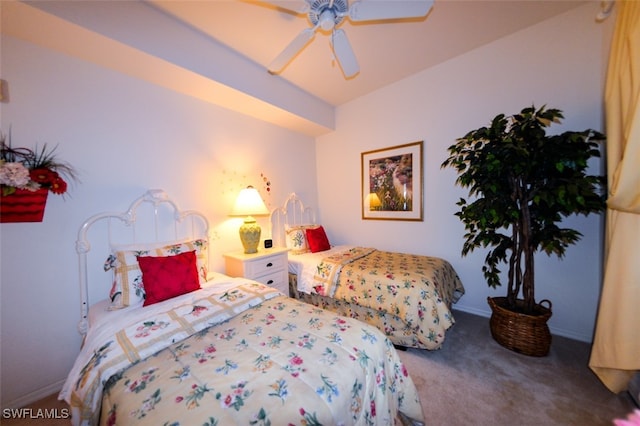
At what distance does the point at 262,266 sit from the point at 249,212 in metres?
0.60

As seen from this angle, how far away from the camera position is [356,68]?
182 centimetres

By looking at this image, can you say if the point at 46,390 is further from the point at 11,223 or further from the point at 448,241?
the point at 448,241

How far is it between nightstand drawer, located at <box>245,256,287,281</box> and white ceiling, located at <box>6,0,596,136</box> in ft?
5.64

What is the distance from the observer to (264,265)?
7.86 ft

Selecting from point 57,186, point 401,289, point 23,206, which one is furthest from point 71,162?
point 401,289

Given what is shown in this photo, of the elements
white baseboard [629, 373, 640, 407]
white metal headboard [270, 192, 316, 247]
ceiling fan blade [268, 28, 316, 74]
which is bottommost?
white baseboard [629, 373, 640, 407]

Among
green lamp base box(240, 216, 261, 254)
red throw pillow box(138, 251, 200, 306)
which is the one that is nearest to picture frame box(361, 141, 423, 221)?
green lamp base box(240, 216, 261, 254)

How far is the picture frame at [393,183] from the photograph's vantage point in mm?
2852

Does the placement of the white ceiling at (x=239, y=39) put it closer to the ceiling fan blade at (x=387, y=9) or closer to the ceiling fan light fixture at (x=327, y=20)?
the ceiling fan light fixture at (x=327, y=20)

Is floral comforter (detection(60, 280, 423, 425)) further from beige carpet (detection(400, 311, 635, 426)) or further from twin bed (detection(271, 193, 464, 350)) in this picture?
twin bed (detection(271, 193, 464, 350))

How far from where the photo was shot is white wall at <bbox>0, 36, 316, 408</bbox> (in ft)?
4.72

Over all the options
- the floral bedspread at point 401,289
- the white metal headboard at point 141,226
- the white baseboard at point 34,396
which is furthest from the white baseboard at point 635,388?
the white baseboard at point 34,396

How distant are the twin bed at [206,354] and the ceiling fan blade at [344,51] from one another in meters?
1.81

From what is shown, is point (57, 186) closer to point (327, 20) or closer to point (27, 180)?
point (27, 180)
